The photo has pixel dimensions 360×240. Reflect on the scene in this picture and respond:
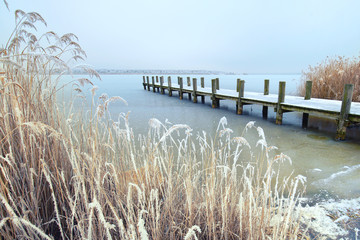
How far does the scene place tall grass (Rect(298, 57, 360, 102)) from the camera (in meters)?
8.45

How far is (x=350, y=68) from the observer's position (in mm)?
8773

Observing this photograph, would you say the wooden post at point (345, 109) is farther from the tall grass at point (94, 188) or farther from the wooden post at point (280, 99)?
the tall grass at point (94, 188)

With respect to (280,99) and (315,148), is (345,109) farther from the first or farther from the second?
(280,99)

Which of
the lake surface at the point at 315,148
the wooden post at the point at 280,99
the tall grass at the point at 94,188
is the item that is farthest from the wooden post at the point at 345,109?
the tall grass at the point at 94,188

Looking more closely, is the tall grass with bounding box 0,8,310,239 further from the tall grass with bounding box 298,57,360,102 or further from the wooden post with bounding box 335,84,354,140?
the tall grass with bounding box 298,57,360,102

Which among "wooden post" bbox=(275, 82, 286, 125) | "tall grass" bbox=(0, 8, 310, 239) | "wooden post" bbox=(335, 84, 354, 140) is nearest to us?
"tall grass" bbox=(0, 8, 310, 239)

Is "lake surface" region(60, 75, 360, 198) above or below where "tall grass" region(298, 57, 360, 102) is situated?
below

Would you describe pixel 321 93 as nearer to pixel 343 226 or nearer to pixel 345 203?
pixel 345 203

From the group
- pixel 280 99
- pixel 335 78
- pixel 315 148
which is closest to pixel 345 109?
pixel 315 148

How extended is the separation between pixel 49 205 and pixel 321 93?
10.8 meters

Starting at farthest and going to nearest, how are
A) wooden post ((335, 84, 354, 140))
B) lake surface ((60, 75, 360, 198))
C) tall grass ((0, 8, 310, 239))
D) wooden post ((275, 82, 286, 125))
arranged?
wooden post ((275, 82, 286, 125))
wooden post ((335, 84, 354, 140))
lake surface ((60, 75, 360, 198))
tall grass ((0, 8, 310, 239))

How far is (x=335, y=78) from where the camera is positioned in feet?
29.8

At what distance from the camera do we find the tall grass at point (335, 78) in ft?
27.7

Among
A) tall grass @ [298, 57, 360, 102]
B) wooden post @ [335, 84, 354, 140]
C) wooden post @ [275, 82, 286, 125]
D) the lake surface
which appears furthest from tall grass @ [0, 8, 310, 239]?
tall grass @ [298, 57, 360, 102]
